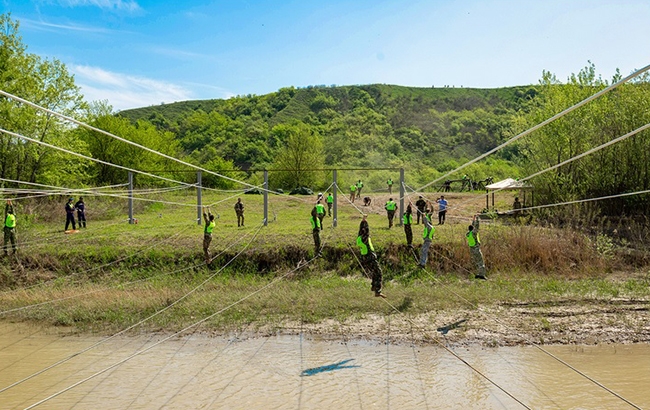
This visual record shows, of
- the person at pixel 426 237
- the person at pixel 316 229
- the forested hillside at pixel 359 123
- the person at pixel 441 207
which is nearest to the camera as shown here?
the person at pixel 426 237

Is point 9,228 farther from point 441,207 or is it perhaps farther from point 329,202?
point 441,207

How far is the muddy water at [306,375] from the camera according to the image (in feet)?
31.4

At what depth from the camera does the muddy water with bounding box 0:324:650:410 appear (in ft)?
31.4

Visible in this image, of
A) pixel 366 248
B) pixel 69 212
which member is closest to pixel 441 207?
pixel 366 248

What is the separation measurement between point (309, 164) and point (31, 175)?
79.0 feet

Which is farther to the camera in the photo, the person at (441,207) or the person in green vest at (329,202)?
the person in green vest at (329,202)

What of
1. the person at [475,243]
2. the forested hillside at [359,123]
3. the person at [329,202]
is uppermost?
the forested hillside at [359,123]

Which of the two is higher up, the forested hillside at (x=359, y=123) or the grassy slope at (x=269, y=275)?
the forested hillside at (x=359, y=123)

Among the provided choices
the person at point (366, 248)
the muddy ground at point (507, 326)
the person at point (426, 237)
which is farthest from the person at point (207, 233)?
the person at point (426, 237)

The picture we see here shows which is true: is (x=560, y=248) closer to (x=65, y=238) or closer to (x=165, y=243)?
(x=165, y=243)

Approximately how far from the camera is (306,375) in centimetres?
1079

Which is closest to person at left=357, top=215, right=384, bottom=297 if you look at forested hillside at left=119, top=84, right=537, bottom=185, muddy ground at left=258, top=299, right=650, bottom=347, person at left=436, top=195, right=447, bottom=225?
muddy ground at left=258, top=299, right=650, bottom=347

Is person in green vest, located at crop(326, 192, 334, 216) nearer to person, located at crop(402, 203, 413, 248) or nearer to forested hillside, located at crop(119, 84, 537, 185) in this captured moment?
person, located at crop(402, 203, 413, 248)

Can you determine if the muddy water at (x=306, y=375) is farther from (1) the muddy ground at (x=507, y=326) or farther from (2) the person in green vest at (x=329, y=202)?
(2) the person in green vest at (x=329, y=202)
